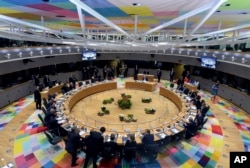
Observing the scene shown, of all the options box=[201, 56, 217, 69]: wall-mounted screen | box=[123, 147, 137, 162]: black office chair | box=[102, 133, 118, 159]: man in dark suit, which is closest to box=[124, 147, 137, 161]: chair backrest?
box=[123, 147, 137, 162]: black office chair

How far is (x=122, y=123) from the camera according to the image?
431 inches

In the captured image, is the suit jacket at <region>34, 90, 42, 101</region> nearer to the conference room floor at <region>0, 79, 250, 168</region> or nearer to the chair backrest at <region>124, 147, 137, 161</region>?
the conference room floor at <region>0, 79, 250, 168</region>

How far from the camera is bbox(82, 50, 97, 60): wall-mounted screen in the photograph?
19.3m

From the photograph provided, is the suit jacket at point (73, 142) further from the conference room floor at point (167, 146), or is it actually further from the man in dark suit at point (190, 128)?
the man in dark suit at point (190, 128)

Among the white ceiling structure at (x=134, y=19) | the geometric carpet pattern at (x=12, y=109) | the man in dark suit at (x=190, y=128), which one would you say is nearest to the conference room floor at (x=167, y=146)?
the geometric carpet pattern at (x=12, y=109)

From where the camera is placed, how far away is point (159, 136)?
26.6 ft

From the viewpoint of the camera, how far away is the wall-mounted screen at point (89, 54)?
19319 mm

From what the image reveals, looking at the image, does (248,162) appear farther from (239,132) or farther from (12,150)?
(12,150)

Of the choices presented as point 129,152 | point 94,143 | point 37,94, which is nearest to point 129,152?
point 129,152

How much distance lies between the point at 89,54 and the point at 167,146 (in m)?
13.4

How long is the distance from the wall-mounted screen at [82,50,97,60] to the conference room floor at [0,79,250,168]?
8361mm

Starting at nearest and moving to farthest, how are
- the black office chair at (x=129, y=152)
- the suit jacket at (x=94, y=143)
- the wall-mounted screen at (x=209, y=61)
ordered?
the suit jacket at (x=94, y=143)
the black office chair at (x=129, y=152)
the wall-mounted screen at (x=209, y=61)

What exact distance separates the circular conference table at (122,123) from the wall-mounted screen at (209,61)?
433 centimetres

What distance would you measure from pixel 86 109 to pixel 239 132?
909cm
